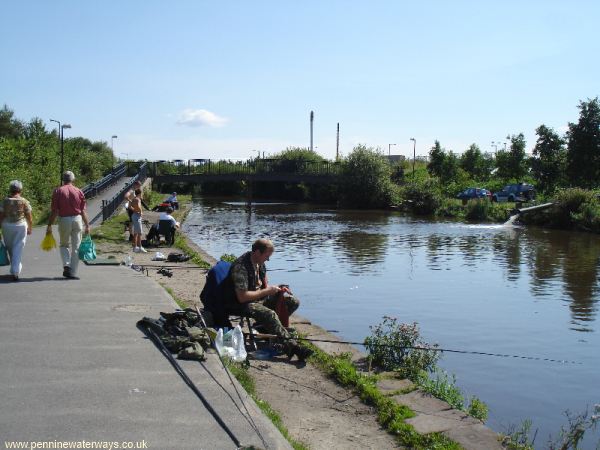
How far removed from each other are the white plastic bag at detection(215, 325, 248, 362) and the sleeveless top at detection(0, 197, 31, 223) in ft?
16.8

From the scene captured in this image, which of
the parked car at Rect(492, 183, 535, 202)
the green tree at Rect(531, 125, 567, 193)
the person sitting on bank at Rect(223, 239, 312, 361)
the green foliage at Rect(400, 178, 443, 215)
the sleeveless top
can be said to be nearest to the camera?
the person sitting on bank at Rect(223, 239, 312, 361)

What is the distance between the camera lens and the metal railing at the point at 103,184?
109ft

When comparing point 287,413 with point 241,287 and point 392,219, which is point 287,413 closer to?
point 241,287

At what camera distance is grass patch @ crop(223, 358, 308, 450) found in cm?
542

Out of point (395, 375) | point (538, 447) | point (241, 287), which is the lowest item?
point (538, 447)

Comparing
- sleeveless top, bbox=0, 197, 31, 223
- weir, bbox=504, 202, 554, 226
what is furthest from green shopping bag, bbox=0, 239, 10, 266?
weir, bbox=504, 202, 554, 226

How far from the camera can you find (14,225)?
1077 cm

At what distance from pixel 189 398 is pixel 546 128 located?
50.2 m

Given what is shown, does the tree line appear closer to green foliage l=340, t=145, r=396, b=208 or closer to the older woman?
the older woman

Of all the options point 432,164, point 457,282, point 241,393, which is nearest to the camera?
point 241,393

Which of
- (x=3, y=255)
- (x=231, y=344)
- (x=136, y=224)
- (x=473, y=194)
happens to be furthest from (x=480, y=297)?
(x=473, y=194)

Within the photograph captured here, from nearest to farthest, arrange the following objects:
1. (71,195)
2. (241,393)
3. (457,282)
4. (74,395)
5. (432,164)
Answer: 1. (74,395)
2. (241,393)
3. (71,195)
4. (457,282)
5. (432,164)

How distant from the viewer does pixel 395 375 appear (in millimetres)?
8062

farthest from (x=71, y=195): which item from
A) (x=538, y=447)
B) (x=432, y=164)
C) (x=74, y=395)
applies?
(x=432, y=164)
